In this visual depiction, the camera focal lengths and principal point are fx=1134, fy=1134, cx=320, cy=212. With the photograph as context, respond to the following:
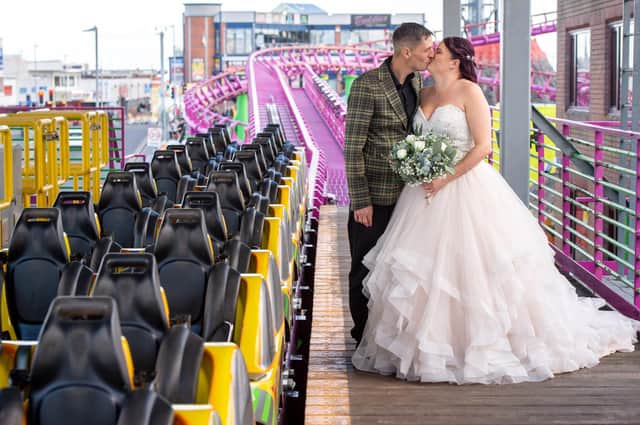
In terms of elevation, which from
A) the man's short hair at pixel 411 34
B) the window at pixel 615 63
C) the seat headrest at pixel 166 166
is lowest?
the seat headrest at pixel 166 166

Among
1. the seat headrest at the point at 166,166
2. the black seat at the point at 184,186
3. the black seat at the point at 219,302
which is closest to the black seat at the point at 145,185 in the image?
the black seat at the point at 184,186

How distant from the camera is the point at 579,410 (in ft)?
16.1

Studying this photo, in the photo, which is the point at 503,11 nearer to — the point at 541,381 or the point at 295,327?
the point at 295,327

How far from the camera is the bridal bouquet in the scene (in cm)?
532

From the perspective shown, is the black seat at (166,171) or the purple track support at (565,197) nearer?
the purple track support at (565,197)

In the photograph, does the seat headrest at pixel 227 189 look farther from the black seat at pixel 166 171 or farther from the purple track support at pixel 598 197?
the black seat at pixel 166 171

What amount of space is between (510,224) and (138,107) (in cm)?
10414

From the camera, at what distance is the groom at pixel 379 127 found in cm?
554

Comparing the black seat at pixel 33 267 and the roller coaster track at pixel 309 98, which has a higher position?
the roller coaster track at pixel 309 98

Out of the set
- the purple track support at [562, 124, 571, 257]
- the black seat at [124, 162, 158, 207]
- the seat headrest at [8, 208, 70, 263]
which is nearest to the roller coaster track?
the black seat at [124, 162, 158, 207]

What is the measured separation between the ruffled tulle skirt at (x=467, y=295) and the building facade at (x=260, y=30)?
93.0 m

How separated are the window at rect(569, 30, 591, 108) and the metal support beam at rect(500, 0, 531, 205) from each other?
12061 millimetres

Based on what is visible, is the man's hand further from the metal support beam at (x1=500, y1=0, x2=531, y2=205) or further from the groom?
the metal support beam at (x1=500, y1=0, x2=531, y2=205)

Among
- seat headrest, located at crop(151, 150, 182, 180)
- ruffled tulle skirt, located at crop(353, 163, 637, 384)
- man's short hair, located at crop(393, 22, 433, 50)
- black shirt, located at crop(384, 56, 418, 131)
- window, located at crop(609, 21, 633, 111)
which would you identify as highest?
window, located at crop(609, 21, 633, 111)
